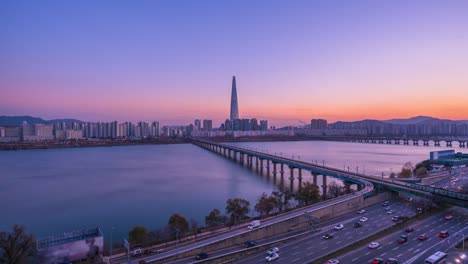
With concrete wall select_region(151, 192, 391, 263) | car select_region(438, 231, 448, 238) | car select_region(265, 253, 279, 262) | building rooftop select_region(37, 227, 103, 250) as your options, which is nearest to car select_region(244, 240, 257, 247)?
concrete wall select_region(151, 192, 391, 263)

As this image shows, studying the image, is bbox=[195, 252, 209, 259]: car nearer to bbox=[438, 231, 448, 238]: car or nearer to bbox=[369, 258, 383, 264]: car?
bbox=[369, 258, 383, 264]: car

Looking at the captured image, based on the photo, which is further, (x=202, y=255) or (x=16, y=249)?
(x=16, y=249)

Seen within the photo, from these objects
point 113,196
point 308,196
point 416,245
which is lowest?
point 113,196

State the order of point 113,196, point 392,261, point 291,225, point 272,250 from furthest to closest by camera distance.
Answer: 1. point 113,196
2. point 291,225
3. point 272,250
4. point 392,261

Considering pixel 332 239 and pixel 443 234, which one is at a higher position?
pixel 443 234

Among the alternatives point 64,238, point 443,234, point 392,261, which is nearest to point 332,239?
point 392,261

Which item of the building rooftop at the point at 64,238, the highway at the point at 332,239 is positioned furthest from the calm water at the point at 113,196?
the highway at the point at 332,239

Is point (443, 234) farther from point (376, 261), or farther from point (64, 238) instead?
point (64, 238)

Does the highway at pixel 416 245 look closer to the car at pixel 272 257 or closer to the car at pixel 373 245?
the car at pixel 373 245

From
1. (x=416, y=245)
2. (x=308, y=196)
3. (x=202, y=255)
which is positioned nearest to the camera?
(x=202, y=255)
